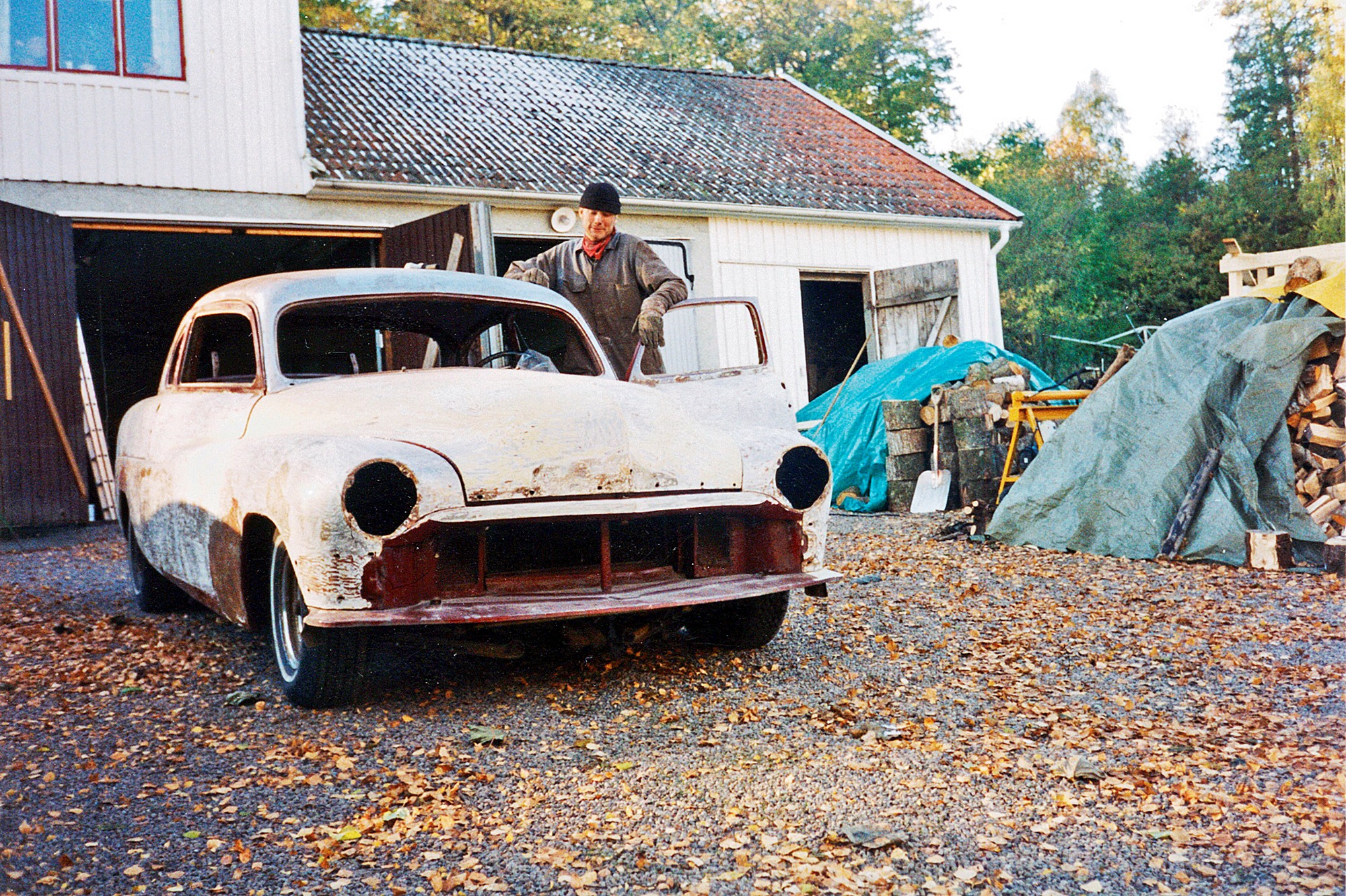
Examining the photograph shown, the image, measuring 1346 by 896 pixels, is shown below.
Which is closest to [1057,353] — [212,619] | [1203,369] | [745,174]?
[745,174]

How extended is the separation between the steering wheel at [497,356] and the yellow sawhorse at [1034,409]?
5.12m

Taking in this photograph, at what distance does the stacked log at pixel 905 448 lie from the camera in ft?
33.7

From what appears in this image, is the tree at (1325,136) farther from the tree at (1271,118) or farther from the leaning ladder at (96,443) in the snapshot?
the leaning ladder at (96,443)

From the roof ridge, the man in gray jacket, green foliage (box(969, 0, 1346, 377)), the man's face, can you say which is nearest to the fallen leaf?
the man in gray jacket

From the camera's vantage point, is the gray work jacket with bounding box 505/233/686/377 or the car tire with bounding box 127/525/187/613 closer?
the car tire with bounding box 127/525/187/613

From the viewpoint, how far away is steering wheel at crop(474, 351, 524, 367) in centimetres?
498

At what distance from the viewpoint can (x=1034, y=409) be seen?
29.8 ft

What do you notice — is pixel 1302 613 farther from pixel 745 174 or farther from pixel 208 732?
pixel 745 174

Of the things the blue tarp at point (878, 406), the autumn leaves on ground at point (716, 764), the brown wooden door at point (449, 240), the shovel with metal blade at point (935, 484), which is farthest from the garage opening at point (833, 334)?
the autumn leaves on ground at point (716, 764)

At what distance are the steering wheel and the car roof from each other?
0.24 m

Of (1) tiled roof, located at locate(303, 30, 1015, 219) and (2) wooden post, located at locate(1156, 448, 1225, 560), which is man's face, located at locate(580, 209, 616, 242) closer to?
(2) wooden post, located at locate(1156, 448, 1225, 560)

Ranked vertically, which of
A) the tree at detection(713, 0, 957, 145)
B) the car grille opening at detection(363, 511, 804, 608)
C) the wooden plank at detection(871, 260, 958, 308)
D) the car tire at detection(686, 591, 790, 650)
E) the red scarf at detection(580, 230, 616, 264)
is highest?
the tree at detection(713, 0, 957, 145)

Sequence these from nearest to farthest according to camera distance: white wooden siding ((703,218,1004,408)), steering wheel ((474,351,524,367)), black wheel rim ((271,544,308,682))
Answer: black wheel rim ((271,544,308,682)) < steering wheel ((474,351,524,367)) < white wooden siding ((703,218,1004,408))

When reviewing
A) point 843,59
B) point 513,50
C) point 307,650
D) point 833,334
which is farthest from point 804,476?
Answer: point 843,59
